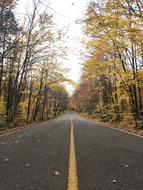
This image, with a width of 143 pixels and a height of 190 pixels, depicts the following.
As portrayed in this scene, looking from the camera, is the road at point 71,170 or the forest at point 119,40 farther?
the forest at point 119,40

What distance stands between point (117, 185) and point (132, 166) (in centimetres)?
134

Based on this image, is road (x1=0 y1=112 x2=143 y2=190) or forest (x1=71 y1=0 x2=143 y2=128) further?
forest (x1=71 y1=0 x2=143 y2=128)

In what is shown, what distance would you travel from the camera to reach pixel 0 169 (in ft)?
14.5

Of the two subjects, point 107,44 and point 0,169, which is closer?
point 0,169

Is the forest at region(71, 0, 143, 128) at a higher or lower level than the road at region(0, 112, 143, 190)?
higher

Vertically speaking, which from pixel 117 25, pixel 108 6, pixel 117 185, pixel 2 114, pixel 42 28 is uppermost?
pixel 42 28

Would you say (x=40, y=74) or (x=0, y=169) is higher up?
(x=40, y=74)

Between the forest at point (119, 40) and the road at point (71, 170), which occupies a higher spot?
the forest at point (119, 40)

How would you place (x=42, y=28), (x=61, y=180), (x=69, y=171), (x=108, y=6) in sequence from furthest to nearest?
(x=42, y=28)
(x=108, y=6)
(x=69, y=171)
(x=61, y=180)

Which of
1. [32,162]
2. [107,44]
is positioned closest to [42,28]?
[107,44]

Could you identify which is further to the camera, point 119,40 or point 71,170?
point 119,40

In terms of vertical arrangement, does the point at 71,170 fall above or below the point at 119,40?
below

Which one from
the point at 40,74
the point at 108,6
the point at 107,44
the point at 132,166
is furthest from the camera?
the point at 40,74

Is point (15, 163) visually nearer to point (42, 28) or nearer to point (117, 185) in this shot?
point (117, 185)
